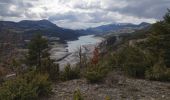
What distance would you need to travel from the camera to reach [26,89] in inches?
425

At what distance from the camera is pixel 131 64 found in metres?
17.0

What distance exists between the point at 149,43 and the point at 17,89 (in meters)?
13.0

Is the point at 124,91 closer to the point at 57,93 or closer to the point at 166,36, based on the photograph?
the point at 57,93

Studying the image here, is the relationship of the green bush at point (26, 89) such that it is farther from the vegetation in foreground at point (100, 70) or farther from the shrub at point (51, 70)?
the shrub at point (51, 70)

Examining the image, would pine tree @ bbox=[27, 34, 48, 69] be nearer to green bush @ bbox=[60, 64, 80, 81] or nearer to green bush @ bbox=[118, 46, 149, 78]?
green bush @ bbox=[118, 46, 149, 78]

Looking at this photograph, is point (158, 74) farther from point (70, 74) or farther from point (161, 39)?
point (161, 39)

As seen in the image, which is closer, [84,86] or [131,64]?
[84,86]

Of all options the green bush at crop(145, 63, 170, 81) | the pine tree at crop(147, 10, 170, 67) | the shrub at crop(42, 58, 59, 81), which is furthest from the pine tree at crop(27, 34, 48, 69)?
the green bush at crop(145, 63, 170, 81)

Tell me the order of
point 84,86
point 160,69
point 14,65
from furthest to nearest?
point 14,65
point 160,69
point 84,86

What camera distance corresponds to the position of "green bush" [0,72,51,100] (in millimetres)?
10578

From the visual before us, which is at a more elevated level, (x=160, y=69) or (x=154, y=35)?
(x=154, y=35)

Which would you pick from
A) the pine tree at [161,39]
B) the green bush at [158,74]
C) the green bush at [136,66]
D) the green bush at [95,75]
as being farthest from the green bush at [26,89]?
the pine tree at [161,39]

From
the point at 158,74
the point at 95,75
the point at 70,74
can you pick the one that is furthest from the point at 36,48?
the point at 95,75

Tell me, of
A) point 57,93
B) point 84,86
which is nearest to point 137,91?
point 84,86
